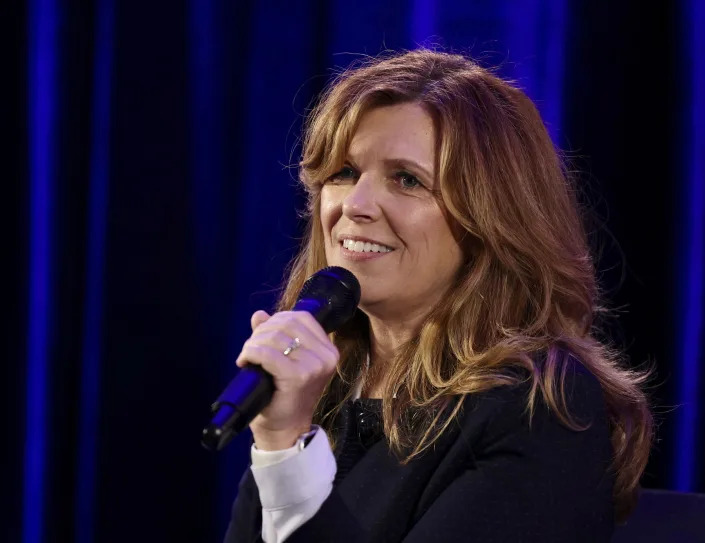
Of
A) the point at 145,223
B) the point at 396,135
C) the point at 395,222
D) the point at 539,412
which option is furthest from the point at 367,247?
the point at 145,223

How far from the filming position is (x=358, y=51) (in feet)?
6.66

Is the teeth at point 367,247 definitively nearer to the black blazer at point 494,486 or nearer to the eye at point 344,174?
the eye at point 344,174

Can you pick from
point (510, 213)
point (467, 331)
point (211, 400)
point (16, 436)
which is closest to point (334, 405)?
point (467, 331)

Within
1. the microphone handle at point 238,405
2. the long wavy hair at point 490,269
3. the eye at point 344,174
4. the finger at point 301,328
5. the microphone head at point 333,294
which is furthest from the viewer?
the eye at point 344,174

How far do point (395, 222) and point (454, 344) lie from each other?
182 millimetres

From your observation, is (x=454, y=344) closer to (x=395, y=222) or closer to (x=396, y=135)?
(x=395, y=222)

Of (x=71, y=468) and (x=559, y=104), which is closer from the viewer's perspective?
(x=559, y=104)

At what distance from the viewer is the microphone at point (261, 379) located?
0.83 metres

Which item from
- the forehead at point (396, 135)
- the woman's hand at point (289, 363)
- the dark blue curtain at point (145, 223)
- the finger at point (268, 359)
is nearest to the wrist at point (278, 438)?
the woman's hand at point (289, 363)

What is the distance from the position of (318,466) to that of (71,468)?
4.42 feet

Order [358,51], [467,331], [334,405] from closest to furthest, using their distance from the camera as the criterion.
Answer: [467,331]
[334,405]
[358,51]

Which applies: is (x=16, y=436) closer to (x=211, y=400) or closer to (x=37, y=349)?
(x=37, y=349)

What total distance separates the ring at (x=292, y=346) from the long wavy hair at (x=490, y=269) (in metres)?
0.30

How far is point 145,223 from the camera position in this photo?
6.96ft
